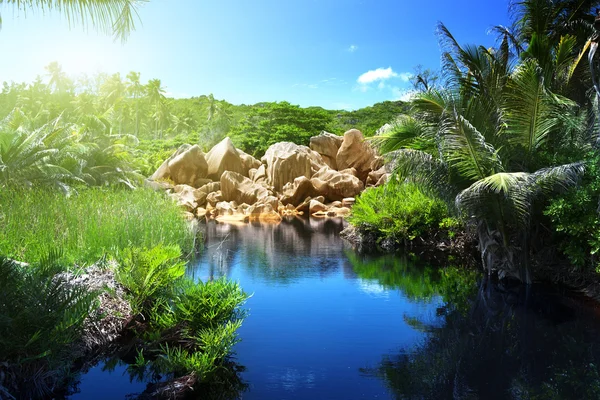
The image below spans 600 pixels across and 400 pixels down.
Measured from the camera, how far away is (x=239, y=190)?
28.4 metres

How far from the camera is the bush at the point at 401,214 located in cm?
1459

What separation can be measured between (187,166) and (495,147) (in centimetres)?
2251

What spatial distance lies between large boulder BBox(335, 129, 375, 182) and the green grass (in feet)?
64.7

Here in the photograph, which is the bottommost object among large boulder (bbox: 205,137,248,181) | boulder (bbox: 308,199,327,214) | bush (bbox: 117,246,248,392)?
bush (bbox: 117,246,248,392)

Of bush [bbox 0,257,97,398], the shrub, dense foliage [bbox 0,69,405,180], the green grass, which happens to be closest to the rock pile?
dense foliage [bbox 0,69,405,180]

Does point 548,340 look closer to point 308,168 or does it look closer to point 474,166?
point 474,166

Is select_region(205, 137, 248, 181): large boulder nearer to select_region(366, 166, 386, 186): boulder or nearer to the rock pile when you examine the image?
the rock pile

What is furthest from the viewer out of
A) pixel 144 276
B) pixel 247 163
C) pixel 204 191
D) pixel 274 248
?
pixel 247 163

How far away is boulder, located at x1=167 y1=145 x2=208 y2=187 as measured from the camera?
30.3 m

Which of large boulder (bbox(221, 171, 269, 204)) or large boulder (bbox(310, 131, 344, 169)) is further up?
large boulder (bbox(310, 131, 344, 169))

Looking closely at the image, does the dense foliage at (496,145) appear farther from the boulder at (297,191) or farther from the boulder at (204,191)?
the boulder at (204,191)

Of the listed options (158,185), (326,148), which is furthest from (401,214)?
(326,148)

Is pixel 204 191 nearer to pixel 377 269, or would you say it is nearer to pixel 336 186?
pixel 336 186

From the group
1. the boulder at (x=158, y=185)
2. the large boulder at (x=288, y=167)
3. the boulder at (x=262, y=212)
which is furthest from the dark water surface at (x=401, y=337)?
the large boulder at (x=288, y=167)
